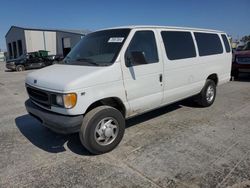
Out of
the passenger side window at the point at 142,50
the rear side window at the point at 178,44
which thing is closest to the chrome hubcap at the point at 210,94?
the rear side window at the point at 178,44

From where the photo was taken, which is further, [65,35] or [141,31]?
[65,35]

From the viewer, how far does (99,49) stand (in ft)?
13.3

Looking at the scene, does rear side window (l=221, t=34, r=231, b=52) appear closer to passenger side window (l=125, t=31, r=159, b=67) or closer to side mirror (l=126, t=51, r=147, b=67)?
passenger side window (l=125, t=31, r=159, b=67)

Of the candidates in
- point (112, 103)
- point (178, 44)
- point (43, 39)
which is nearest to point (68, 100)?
point (112, 103)

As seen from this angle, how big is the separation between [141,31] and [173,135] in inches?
81.0

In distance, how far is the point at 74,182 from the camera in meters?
2.93

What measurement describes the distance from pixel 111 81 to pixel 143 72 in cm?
73

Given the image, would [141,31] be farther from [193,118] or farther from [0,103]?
[0,103]

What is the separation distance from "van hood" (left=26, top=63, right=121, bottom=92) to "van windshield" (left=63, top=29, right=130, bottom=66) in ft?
0.57

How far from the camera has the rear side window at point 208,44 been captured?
17.9ft

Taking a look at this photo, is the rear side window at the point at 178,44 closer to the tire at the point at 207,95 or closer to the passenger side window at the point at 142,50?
the passenger side window at the point at 142,50

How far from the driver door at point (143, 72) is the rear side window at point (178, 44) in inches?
12.9

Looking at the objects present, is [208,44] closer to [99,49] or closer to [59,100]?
[99,49]

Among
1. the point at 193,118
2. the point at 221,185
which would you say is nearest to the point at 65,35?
the point at 193,118
